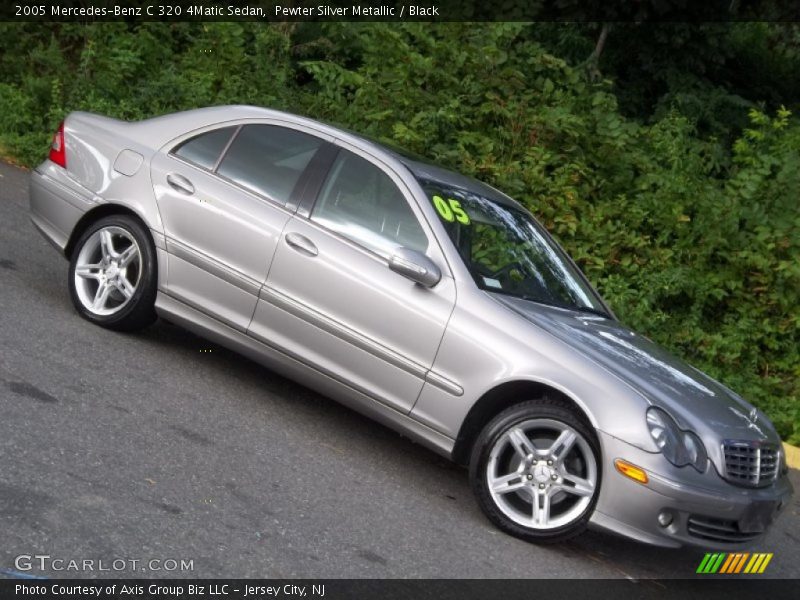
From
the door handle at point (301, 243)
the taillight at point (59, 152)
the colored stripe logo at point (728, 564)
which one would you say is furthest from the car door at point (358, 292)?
the taillight at point (59, 152)

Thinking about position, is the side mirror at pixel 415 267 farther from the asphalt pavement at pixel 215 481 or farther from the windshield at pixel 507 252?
the asphalt pavement at pixel 215 481

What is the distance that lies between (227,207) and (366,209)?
896 millimetres

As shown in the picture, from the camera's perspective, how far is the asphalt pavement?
4.75 m

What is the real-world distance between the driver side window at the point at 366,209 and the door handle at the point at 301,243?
5.6 inches

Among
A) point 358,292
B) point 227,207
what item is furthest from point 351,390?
point 227,207

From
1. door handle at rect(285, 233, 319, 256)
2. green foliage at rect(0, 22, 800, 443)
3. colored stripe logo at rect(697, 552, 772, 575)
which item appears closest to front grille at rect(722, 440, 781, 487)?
colored stripe logo at rect(697, 552, 772, 575)

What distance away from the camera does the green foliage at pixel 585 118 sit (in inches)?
442

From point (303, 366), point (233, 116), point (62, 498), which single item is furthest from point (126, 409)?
point (233, 116)

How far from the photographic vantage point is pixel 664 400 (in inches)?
230

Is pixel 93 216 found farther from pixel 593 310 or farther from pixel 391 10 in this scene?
pixel 391 10

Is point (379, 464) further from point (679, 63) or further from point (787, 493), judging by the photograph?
point (679, 63)

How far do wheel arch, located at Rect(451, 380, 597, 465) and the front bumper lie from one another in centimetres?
49

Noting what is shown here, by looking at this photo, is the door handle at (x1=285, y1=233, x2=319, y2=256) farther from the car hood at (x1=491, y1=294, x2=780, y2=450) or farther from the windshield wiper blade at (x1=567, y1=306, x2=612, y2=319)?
the windshield wiper blade at (x1=567, y1=306, x2=612, y2=319)

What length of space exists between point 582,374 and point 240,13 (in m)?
12.7
